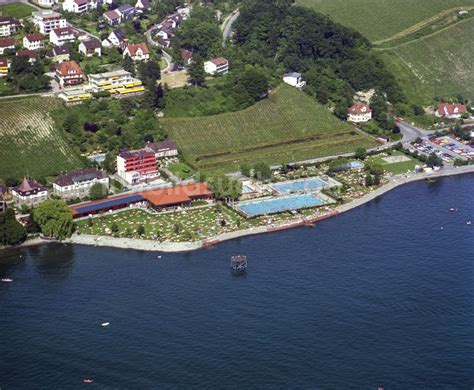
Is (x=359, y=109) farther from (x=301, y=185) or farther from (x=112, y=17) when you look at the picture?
(x=112, y=17)

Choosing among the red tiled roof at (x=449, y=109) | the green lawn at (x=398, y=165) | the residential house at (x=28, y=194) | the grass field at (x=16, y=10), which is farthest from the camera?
the grass field at (x=16, y=10)

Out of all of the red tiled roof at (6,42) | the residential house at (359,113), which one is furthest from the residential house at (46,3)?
the residential house at (359,113)

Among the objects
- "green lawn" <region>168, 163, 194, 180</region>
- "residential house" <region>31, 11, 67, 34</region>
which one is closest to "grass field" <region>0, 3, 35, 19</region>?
"residential house" <region>31, 11, 67, 34</region>

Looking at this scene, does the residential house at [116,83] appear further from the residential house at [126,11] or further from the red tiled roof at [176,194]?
the residential house at [126,11]

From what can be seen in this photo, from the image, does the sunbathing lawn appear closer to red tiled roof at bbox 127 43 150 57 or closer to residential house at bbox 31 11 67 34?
red tiled roof at bbox 127 43 150 57

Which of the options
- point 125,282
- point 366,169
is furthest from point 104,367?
point 366,169
